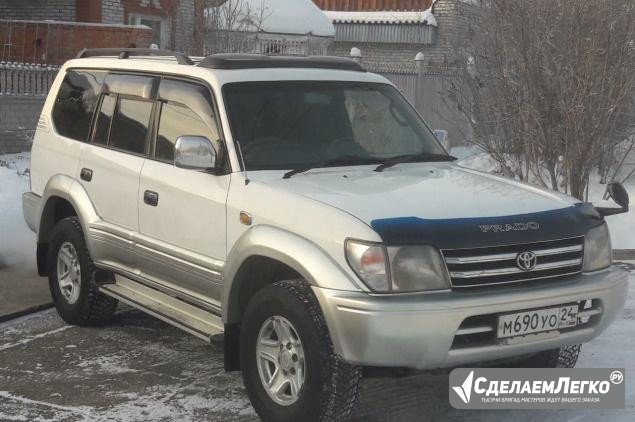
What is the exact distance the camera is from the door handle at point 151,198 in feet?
18.1

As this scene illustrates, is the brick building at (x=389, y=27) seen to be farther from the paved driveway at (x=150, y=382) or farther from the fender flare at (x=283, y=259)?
the fender flare at (x=283, y=259)

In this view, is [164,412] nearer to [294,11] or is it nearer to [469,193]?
[469,193]

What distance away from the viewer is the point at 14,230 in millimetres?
8820

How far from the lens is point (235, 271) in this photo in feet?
15.7

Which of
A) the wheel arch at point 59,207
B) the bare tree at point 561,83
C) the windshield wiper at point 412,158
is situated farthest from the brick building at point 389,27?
the windshield wiper at point 412,158

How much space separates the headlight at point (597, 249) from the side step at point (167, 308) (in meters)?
1.88

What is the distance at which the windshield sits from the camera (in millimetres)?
5250

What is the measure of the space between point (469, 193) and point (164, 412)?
1902 millimetres

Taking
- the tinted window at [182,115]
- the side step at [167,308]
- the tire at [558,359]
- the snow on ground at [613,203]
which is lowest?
the snow on ground at [613,203]

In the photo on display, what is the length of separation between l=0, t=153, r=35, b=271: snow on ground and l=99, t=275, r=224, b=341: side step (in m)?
2.53

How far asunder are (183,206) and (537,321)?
2019mm

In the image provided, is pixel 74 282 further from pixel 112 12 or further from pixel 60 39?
pixel 112 12
